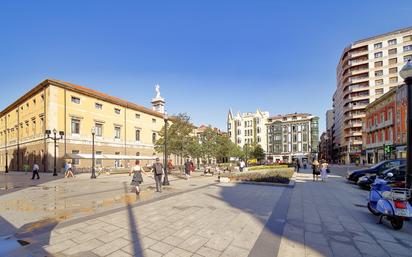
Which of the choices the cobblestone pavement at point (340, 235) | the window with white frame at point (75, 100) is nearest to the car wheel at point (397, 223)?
the cobblestone pavement at point (340, 235)

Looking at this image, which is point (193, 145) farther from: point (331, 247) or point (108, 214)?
point (331, 247)

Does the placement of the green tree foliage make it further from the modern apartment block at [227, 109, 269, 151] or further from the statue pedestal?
the modern apartment block at [227, 109, 269, 151]

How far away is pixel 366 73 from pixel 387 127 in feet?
97.1

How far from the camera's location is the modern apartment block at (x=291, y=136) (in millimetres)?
80562

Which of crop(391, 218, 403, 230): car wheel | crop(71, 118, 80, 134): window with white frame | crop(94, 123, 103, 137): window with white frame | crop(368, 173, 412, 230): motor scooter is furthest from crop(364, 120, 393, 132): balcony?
crop(71, 118, 80, 134): window with white frame

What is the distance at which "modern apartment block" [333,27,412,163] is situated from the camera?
2084 inches

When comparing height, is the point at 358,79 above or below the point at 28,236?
above

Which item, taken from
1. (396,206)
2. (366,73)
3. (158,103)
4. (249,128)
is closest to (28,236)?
(396,206)

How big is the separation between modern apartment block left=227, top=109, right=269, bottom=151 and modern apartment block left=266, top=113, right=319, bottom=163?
3023 mm

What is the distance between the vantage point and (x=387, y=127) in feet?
120

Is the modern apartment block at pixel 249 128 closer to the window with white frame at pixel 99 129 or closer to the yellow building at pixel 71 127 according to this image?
the yellow building at pixel 71 127

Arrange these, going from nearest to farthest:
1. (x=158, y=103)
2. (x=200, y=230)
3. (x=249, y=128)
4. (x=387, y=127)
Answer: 1. (x=200, y=230)
2. (x=387, y=127)
3. (x=158, y=103)
4. (x=249, y=128)

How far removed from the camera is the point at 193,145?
2936 cm

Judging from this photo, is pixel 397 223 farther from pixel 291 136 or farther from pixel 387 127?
pixel 291 136
